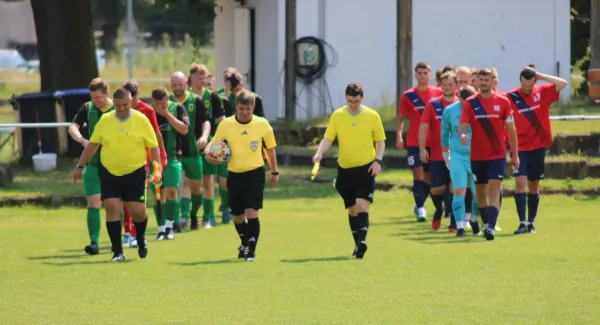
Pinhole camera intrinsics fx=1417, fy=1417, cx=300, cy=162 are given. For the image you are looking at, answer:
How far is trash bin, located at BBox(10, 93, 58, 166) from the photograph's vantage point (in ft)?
91.9

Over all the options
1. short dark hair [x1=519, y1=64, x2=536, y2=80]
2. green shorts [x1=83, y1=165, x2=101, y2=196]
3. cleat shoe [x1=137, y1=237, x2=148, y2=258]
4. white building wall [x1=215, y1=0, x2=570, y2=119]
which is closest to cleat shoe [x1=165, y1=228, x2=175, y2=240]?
green shorts [x1=83, y1=165, x2=101, y2=196]

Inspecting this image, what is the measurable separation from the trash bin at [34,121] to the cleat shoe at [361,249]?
14.1 m

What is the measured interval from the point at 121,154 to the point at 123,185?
0.33m

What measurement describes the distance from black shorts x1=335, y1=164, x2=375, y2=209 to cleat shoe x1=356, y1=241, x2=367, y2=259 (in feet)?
1.97

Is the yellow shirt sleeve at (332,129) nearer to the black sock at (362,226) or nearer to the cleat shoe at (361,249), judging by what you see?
the black sock at (362,226)

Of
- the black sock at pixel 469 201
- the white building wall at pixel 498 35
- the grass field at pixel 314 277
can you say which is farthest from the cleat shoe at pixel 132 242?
the white building wall at pixel 498 35

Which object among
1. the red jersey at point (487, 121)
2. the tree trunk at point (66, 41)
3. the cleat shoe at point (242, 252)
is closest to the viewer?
the cleat shoe at point (242, 252)

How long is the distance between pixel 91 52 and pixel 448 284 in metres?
19.4

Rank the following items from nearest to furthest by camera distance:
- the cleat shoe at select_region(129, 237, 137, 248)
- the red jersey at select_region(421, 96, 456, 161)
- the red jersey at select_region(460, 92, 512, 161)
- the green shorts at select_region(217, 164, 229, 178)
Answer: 1. the red jersey at select_region(460, 92, 512, 161)
2. the cleat shoe at select_region(129, 237, 137, 248)
3. the red jersey at select_region(421, 96, 456, 161)
4. the green shorts at select_region(217, 164, 229, 178)

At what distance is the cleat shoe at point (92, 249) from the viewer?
1599 cm

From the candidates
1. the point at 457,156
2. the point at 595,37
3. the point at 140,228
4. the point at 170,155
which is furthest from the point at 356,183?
the point at 595,37

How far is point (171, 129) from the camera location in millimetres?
17797

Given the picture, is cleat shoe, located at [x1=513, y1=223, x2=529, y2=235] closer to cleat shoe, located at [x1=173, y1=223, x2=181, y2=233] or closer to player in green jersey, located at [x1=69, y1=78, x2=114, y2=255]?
cleat shoe, located at [x1=173, y1=223, x2=181, y2=233]

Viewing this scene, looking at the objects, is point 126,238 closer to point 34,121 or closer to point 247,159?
point 247,159
